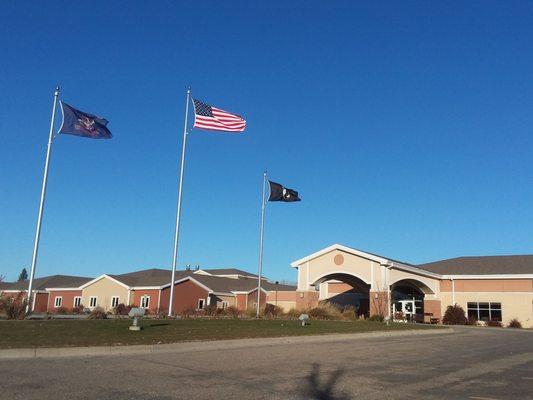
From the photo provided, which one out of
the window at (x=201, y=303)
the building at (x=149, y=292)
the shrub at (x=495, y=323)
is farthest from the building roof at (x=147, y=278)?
the shrub at (x=495, y=323)

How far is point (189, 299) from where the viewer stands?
55.4 m

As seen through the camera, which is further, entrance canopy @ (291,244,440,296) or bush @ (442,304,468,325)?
bush @ (442,304,468,325)

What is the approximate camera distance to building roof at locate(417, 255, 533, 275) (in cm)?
4534

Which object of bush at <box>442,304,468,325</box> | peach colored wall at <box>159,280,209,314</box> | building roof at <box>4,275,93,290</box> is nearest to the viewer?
bush at <box>442,304,468,325</box>

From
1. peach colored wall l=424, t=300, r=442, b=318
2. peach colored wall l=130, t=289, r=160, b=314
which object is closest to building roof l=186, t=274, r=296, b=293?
peach colored wall l=130, t=289, r=160, b=314

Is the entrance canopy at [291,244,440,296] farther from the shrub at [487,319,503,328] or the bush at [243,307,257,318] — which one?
the bush at [243,307,257,318]

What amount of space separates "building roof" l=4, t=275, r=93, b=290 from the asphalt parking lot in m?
54.4

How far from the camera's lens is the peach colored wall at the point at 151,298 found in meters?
54.7

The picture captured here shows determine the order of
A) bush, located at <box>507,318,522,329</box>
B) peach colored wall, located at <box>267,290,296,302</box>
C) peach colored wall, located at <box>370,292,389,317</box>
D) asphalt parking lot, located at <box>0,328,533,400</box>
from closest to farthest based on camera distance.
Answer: asphalt parking lot, located at <box>0,328,533,400</box>, peach colored wall, located at <box>370,292,389,317</box>, bush, located at <box>507,318,522,329</box>, peach colored wall, located at <box>267,290,296,302</box>

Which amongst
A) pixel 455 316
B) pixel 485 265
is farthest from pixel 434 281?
pixel 485 265

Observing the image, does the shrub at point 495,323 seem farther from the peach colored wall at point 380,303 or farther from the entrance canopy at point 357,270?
the peach colored wall at point 380,303

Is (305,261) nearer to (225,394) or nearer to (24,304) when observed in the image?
(24,304)

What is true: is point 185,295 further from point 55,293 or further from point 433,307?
point 433,307

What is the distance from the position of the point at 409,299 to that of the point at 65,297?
3926cm
